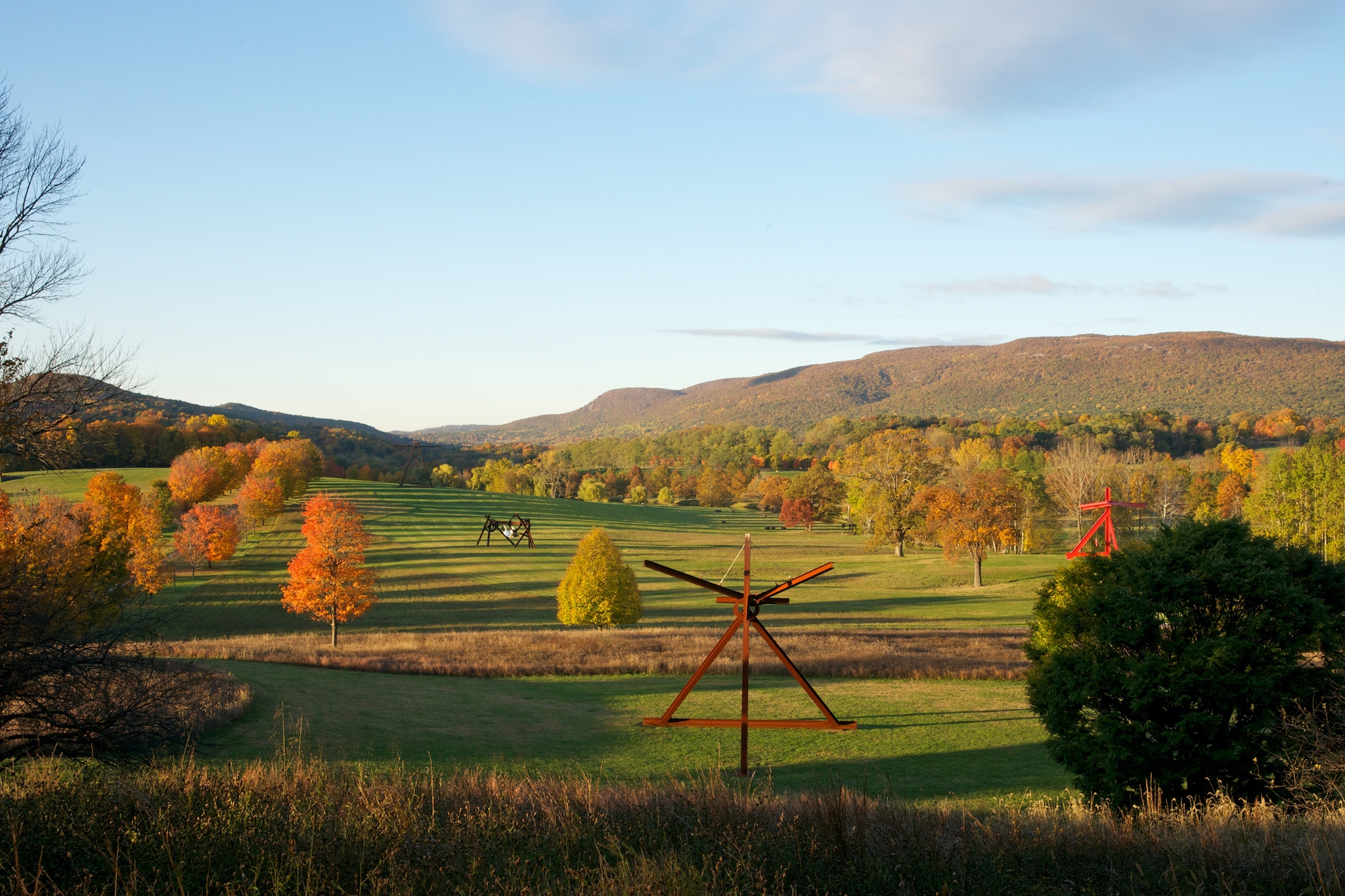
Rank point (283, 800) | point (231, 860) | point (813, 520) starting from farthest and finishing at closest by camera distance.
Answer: point (813, 520) → point (283, 800) → point (231, 860)

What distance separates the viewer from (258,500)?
78875mm

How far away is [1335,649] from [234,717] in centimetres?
A: 2171

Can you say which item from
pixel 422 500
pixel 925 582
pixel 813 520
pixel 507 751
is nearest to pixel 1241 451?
pixel 813 520

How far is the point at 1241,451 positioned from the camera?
108312mm

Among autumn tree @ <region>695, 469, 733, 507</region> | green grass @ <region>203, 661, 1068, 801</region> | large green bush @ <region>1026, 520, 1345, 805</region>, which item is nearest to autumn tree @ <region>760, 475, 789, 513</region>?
autumn tree @ <region>695, 469, 733, 507</region>

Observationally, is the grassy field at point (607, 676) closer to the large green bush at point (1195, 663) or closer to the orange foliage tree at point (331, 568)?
the large green bush at point (1195, 663)

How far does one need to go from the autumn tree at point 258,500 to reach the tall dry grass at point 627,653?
42.7 metres

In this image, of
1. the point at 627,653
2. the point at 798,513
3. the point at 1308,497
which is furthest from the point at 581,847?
the point at 798,513

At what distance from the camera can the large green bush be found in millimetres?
13055

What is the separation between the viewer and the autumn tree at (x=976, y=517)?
2341 inches

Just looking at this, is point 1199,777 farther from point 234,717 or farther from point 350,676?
point 350,676

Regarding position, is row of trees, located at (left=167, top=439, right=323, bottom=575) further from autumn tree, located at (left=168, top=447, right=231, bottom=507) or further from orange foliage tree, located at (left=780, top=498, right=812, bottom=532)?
orange foliage tree, located at (left=780, top=498, right=812, bottom=532)

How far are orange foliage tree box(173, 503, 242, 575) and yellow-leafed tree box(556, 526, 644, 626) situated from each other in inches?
1343

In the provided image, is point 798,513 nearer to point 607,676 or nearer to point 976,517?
point 976,517
